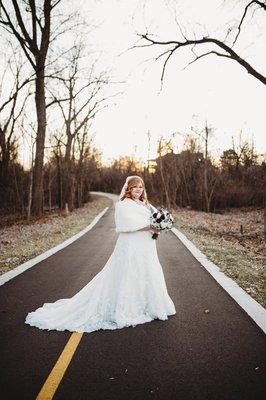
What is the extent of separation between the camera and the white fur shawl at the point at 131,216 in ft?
18.2

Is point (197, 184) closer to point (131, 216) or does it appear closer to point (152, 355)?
point (131, 216)

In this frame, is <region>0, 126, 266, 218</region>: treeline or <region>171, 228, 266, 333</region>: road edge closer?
<region>171, 228, 266, 333</region>: road edge

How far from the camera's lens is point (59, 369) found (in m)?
4.01

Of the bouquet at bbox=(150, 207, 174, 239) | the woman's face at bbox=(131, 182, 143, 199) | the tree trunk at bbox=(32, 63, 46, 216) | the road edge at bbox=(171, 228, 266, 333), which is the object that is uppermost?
the tree trunk at bbox=(32, 63, 46, 216)

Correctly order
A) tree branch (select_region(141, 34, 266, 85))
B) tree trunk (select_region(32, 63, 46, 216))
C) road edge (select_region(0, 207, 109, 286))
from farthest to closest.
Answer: tree trunk (select_region(32, 63, 46, 216)) < tree branch (select_region(141, 34, 266, 85)) < road edge (select_region(0, 207, 109, 286))

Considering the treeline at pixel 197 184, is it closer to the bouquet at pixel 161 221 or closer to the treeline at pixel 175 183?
the treeline at pixel 175 183

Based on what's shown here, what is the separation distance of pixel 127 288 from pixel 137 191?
1.46m

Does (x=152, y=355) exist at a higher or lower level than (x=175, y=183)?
lower

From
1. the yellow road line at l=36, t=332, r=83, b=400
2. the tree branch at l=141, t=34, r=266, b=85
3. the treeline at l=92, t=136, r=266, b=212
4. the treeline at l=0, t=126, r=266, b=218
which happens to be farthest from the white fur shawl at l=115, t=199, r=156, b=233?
the treeline at l=92, t=136, r=266, b=212

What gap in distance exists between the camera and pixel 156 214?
5520 millimetres

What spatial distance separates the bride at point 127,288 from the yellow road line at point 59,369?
463 mm

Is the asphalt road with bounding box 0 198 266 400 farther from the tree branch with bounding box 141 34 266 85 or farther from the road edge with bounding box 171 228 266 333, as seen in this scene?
the tree branch with bounding box 141 34 266 85

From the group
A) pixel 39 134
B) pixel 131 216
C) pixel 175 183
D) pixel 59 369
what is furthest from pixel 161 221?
pixel 175 183

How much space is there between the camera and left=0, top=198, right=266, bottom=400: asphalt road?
11.8ft
